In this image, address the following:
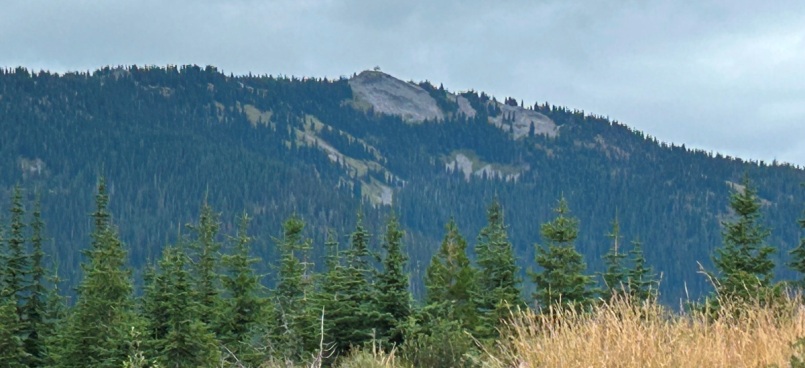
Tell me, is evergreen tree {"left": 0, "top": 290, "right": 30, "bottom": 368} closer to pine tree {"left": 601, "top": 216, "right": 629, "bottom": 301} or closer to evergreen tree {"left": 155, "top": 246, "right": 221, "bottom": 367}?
evergreen tree {"left": 155, "top": 246, "right": 221, "bottom": 367}

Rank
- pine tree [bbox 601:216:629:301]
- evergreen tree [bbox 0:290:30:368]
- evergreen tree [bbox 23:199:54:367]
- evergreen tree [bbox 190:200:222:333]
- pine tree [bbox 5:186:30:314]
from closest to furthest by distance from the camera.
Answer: evergreen tree [bbox 0:290:30:368], evergreen tree [bbox 190:200:222:333], pine tree [bbox 5:186:30:314], evergreen tree [bbox 23:199:54:367], pine tree [bbox 601:216:629:301]

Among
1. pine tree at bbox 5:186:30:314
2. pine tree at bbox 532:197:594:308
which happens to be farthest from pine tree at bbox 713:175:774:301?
pine tree at bbox 5:186:30:314

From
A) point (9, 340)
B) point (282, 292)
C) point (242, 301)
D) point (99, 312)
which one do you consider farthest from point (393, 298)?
point (9, 340)

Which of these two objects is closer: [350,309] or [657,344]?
[657,344]

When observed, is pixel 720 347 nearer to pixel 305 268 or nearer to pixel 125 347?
pixel 125 347

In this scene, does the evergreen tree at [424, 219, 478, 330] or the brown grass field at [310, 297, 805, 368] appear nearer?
the brown grass field at [310, 297, 805, 368]

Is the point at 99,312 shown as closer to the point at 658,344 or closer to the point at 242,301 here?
the point at 242,301

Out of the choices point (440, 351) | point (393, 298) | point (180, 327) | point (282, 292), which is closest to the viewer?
point (440, 351)

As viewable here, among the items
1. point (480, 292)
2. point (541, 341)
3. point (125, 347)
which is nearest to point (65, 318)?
point (125, 347)

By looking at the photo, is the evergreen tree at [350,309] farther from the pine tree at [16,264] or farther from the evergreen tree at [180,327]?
the pine tree at [16,264]

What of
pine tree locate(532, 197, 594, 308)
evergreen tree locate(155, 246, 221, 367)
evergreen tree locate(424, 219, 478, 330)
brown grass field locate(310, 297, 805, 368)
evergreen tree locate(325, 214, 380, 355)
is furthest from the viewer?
evergreen tree locate(424, 219, 478, 330)

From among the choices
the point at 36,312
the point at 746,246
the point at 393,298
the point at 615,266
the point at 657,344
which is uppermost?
the point at 657,344

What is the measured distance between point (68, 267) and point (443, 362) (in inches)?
7549

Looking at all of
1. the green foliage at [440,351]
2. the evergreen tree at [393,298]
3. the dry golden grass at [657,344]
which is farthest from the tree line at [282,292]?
the dry golden grass at [657,344]
